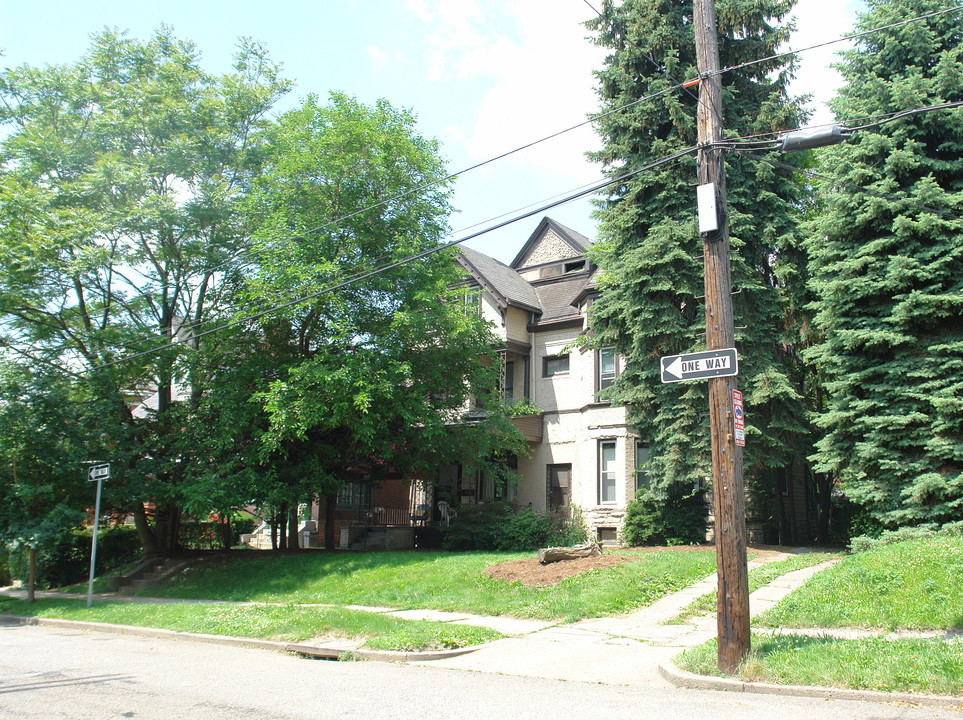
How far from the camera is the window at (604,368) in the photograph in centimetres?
2434

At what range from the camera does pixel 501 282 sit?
27.4 metres

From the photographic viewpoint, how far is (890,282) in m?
14.8

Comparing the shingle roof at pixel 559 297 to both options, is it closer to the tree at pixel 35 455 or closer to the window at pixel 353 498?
the window at pixel 353 498

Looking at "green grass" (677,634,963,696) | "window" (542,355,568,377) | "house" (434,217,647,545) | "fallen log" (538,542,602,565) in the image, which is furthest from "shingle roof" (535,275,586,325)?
"green grass" (677,634,963,696)

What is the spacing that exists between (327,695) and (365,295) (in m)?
14.9

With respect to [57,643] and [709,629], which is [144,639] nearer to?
[57,643]

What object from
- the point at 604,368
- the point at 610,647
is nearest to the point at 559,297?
the point at 604,368

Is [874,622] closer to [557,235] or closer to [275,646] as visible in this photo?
[275,646]

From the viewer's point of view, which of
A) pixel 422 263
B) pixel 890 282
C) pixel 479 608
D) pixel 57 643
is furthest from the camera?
pixel 422 263

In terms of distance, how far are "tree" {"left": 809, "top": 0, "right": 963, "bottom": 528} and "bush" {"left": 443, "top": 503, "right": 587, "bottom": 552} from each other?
7.46 metres

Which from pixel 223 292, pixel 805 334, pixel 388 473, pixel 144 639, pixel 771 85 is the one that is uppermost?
pixel 771 85

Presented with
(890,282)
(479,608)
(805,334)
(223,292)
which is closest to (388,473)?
(223,292)

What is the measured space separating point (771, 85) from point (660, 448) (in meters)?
10.4

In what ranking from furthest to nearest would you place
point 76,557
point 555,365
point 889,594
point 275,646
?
point 555,365 → point 76,557 → point 275,646 → point 889,594
